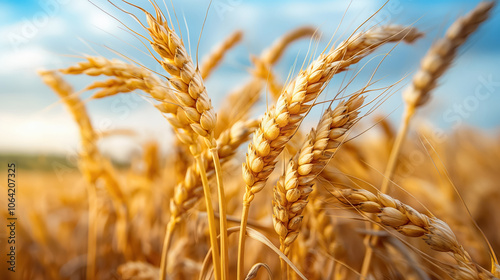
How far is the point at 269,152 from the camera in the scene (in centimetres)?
46

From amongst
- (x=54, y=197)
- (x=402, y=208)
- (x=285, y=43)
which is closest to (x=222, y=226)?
(x=402, y=208)

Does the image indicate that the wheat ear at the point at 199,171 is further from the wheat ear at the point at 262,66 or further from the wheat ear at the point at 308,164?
the wheat ear at the point at 262,66

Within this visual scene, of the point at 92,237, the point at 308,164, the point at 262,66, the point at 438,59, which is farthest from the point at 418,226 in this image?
the point at 92,237

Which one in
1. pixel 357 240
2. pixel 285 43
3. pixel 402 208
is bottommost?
pixel 357 240

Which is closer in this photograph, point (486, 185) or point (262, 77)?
point (262, 77)

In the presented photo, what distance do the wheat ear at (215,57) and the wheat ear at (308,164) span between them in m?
0.71

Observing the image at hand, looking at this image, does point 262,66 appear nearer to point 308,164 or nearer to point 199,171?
point 199,171

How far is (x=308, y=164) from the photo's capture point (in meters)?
0.45

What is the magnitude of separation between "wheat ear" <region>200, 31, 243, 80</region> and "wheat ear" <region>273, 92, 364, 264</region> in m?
0.71

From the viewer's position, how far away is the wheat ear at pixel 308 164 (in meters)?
A: 0.46

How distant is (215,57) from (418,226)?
0.87 meters

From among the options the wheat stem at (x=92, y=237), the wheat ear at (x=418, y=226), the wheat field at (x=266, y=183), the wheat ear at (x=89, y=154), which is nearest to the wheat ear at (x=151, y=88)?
the wheat field at (x=266, y=183)

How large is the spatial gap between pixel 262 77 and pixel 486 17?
648 mm

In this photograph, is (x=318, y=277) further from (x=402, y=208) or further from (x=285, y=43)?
(x=285, y=43)
